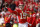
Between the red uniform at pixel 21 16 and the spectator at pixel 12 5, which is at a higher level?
the spectator at pixel 12 5

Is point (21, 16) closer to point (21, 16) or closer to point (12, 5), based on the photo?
point (21, 16)

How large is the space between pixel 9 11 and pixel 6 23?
14cm

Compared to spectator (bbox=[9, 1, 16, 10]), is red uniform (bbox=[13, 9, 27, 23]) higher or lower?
lower

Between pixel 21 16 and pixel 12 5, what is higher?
pixel 12 5

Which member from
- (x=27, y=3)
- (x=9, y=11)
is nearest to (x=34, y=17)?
(x=27, y=3)

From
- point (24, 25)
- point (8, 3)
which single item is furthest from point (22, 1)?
point (24, 25)

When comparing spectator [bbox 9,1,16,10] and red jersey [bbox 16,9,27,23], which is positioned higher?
spectator [bbox 9,1,16,10]

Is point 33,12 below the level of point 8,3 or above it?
below

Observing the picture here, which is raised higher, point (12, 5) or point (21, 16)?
point (12, 5)

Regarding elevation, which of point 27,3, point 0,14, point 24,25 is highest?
point 27,3

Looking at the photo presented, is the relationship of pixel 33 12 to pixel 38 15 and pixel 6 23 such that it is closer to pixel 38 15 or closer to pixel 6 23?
pixel 38 15

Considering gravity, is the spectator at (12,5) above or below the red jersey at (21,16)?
above

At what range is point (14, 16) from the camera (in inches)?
29.3

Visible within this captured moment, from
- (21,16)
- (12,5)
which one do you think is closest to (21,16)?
(21,16)
